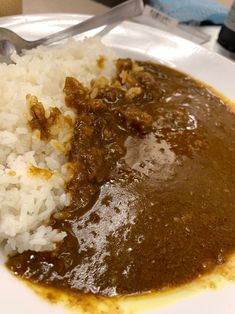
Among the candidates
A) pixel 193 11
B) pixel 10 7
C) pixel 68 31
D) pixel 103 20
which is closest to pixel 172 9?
pixel 193 11

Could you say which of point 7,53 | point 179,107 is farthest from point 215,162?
point 7,53

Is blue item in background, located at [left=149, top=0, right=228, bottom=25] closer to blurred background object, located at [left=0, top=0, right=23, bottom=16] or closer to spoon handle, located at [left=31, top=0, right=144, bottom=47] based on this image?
spoon handle, located at [left=31, top=0, right=144, bottom=47]

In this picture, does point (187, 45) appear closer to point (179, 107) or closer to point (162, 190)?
point (179, 107)

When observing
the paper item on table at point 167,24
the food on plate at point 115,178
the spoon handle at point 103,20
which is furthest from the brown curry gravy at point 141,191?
the paper item on table at point 167,24

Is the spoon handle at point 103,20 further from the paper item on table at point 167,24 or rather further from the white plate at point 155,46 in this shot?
the paper item on table at point 167,24

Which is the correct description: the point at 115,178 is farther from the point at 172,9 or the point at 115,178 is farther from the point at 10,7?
the point at 172,9

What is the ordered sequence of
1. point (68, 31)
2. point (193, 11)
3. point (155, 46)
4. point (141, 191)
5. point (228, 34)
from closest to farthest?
point (141, 191)
point (68, 31)
point (155, 46)
point (228, 34)
point (193, 11)
